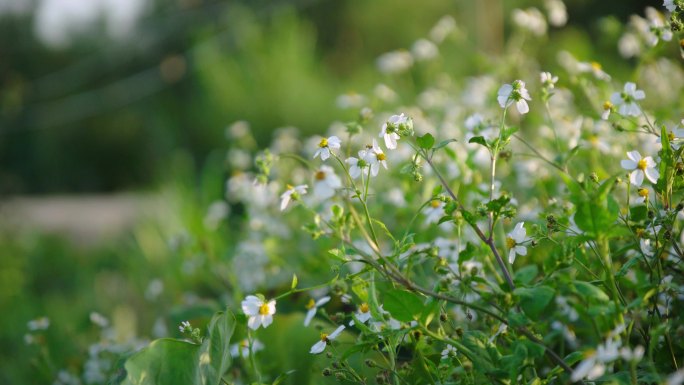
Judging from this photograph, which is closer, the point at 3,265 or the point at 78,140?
the point at 3,265

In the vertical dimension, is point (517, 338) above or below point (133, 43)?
above

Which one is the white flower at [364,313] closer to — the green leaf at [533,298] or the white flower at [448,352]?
the white flower at [448,352]

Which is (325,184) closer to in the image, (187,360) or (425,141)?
(425,141)

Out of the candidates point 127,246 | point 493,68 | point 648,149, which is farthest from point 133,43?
point 648,149

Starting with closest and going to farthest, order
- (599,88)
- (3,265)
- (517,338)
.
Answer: (517,338) → (599,88) → (3,265)

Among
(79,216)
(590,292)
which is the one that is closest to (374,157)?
(590,292)

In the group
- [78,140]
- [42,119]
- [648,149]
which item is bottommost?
[78,140]

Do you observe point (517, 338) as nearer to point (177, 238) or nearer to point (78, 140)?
point (177, 238)
